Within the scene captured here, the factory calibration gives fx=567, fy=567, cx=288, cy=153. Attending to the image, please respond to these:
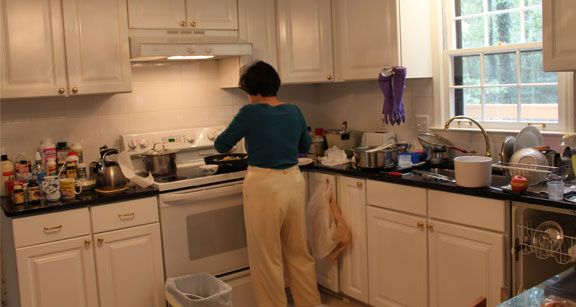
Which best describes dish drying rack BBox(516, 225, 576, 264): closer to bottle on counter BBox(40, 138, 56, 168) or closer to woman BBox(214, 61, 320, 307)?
woman BBox(214, 61, 320, 307)

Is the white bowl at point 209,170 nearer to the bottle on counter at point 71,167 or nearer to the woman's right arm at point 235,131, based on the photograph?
the woman's right arm at point 235,131

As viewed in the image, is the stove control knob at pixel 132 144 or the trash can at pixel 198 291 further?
the stove control knob at pixel 132 144

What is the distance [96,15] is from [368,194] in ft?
5.90

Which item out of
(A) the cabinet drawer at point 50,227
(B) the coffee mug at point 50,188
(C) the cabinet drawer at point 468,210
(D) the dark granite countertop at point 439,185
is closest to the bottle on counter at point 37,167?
(B) the coffee mug at point 50,188

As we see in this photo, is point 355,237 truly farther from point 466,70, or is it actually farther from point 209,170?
point 466,70

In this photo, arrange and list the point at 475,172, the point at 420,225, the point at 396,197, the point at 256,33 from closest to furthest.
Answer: the point at 475,172 < the point at 420,225 < the point at 396,197 < the point at 256,33

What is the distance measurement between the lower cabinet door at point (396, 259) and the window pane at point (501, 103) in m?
0.85

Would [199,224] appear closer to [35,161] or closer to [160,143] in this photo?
[160,143]

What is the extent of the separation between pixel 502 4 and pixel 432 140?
33.6 inches

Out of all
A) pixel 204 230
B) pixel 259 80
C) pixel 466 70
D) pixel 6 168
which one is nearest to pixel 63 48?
pixel 6 168

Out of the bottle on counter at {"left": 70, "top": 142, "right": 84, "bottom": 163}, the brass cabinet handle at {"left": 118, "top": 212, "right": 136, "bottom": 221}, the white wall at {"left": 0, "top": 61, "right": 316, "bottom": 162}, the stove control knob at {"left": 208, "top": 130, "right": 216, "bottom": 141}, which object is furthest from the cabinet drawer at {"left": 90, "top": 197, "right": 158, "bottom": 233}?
the stove control knob at {"left": 208, "top": 130, "right": 216, "bottom": 141}

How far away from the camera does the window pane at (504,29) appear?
3.13 m

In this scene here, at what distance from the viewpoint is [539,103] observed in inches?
120

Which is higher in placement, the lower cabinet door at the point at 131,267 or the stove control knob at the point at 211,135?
the stove control knob at the point at 211,135
